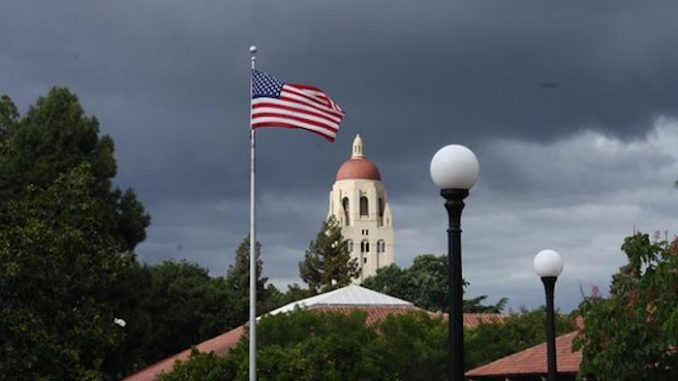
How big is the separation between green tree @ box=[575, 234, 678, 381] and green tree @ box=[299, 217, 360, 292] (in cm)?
8146

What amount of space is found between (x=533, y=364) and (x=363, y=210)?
14404 centimetres

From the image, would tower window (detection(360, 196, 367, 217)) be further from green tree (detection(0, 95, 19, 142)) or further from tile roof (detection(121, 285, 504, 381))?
green tree (detection(0, 95, 19, 142))

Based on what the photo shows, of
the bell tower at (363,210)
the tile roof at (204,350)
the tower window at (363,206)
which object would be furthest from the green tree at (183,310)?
the tower window at (363,206)

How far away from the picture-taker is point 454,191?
10.0 meters

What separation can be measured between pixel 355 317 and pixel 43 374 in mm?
20301

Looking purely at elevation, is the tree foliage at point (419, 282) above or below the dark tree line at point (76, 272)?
above

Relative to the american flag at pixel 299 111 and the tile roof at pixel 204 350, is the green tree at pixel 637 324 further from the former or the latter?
the tile roof at pixel 204 350

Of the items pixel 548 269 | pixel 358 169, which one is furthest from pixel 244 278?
pixel 358 169

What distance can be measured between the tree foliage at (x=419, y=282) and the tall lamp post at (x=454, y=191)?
279 feet

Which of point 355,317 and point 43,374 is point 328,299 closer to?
point 355,317

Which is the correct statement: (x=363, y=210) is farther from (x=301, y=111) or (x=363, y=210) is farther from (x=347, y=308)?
(x=301, y=111)

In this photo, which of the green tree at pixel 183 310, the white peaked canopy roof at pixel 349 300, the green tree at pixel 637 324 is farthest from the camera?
the green tree at pixel 183 310

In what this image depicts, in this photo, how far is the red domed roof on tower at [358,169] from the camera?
167625mm

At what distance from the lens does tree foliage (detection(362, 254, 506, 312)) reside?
9625 cm
